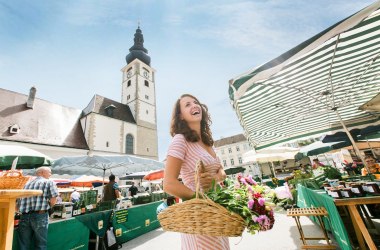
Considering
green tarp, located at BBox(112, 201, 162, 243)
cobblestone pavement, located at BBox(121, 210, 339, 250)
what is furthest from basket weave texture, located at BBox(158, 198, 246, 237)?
green tarp, located at BBox(112, 201, 162, 243)

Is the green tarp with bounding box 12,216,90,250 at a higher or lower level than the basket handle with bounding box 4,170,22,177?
lower

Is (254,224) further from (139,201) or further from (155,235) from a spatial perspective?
(139,201)

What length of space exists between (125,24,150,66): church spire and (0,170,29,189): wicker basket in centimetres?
3843

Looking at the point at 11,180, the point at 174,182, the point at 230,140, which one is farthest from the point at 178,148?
the point at 230,140

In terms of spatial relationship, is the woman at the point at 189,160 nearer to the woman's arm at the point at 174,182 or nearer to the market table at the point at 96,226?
the woman's arm at the point at 174,182

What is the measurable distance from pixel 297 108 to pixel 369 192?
10.4ft

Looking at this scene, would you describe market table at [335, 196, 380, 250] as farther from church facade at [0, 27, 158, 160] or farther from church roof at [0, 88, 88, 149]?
church roof at [0, 88, 88, 149]

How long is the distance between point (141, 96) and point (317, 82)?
3040 centimetres

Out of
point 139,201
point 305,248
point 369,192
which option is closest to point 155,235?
point 139,201

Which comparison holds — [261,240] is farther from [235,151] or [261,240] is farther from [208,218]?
[235,151]

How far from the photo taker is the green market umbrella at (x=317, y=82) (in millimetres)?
2586

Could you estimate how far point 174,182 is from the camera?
4.11ft

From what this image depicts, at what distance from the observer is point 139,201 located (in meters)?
7.67

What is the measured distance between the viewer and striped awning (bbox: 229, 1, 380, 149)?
2586 millimetres
